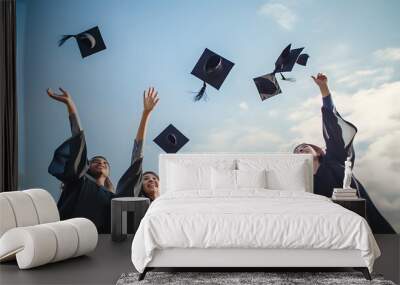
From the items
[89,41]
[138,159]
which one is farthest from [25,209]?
[89,41]

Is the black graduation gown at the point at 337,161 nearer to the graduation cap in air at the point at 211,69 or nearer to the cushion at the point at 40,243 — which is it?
the graduation cap in air at the point at 211,69

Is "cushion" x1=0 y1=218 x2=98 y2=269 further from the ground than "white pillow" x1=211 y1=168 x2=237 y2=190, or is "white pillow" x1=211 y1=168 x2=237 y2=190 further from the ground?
"white pillow" x1=211 y1=168 x2=237 y2=190

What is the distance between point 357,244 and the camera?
181 inches

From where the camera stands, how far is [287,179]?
651cm

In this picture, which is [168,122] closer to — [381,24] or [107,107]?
[107,107]

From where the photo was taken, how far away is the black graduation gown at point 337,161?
23.2ft

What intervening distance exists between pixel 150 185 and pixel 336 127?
229 cm

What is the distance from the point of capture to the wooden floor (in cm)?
467

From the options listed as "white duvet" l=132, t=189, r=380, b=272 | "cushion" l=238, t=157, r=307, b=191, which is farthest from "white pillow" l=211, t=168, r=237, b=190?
"white duvet" l=132, t=189, r=380, b=272

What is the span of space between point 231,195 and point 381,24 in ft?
9.67

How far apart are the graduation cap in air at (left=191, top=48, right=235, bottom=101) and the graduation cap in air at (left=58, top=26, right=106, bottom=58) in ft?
3.83

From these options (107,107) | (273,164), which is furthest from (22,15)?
(273,164)

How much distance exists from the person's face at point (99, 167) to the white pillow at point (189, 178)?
3.08 ft

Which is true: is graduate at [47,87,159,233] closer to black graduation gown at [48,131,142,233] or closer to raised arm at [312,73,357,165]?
black graduation gown at [48,131,142,233]
